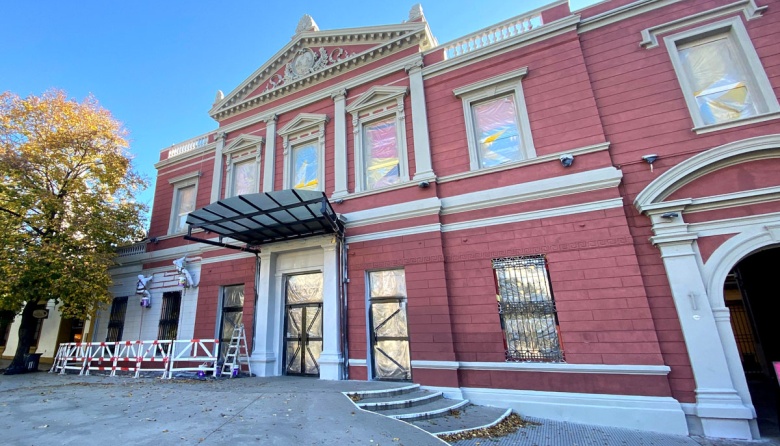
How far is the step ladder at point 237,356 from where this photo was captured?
8.84 m

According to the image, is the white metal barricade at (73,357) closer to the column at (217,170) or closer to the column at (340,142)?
the column at (217,170)

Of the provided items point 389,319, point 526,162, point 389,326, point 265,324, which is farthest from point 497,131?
point 265,324

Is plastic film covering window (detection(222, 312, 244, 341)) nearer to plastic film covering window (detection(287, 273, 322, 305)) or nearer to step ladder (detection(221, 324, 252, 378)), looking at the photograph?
step ladder (detection(221, 324, 252, 378))

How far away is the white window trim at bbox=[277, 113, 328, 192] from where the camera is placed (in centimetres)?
1009

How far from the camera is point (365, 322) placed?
8.22 meters

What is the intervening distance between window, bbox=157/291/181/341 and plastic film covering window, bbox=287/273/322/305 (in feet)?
14.3

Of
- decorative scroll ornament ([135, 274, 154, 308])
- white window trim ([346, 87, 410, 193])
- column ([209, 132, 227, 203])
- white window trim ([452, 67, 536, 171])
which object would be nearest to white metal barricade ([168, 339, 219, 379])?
decorative scroll ornament ([135, 274, 154, 308])

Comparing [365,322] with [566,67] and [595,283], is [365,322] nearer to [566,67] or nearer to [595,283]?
[595,283]


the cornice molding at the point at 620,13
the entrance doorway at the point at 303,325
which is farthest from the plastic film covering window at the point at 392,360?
the cornice molding at the point at 620,13

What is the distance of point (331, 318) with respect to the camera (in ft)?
27.6

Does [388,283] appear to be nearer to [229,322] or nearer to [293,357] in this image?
[293,357]

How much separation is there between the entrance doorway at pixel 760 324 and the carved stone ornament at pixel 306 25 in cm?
1363

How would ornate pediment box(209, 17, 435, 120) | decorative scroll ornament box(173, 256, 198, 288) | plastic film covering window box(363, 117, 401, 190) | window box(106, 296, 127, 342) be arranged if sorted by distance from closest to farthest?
plastic film covering window box(363, 117, 401, 190), ornate pediment box(209, 17, 435, 120), decorative scroll ornament box(173, 256, 198, 288), window box(106, 296, 127, 342)

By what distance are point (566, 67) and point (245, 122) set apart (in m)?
9.70
